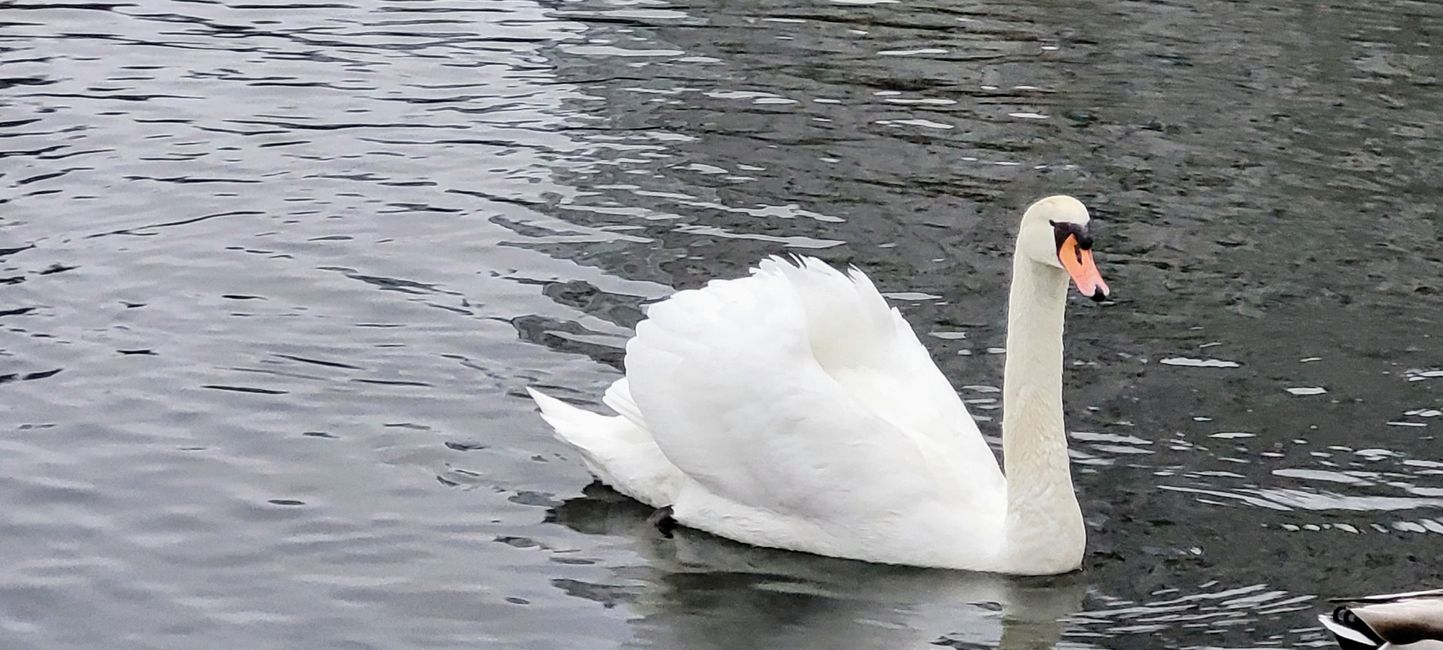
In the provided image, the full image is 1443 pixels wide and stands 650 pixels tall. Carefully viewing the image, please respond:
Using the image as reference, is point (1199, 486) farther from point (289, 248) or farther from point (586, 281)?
point (289, 248)

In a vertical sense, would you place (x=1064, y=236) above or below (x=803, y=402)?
above

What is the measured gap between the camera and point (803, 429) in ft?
26.1

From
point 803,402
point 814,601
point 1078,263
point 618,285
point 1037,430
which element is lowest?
point 814,601

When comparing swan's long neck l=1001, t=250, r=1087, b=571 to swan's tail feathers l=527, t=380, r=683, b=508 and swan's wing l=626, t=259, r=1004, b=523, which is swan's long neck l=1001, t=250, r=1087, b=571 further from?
swan's tail feathers l=527, t=380, r=683, b=508

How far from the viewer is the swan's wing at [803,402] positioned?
Result: 26.2ft

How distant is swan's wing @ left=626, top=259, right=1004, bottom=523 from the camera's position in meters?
7.98

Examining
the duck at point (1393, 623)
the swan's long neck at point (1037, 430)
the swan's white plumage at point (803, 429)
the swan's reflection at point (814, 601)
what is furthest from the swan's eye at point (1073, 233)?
the duck at point (1393, 623)

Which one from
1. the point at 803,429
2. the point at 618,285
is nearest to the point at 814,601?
the point at 803,429

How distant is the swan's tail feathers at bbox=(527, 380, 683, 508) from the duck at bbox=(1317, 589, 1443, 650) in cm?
279

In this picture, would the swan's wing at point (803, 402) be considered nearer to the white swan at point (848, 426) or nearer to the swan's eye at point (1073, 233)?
the white swan at point (848, 426)

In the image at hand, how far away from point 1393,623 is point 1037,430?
2.07m

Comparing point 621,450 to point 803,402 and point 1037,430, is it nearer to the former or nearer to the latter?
point 803,402

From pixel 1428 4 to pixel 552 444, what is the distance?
43.3 feet

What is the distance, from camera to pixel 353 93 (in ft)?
51.0
